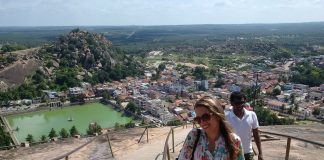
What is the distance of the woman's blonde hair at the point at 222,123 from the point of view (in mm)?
1678

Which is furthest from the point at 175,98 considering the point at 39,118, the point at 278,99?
the point at 39,118

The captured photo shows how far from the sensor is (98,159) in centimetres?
554

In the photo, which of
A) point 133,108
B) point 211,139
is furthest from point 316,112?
point 211,139

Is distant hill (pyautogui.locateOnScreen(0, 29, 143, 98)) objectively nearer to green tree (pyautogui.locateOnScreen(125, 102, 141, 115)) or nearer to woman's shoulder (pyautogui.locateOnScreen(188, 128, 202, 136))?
green tree (pyautogui.locateOnScreen(125, 102, 141, 115))

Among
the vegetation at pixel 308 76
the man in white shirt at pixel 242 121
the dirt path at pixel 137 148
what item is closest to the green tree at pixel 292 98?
the vegetation at pixel 308 76

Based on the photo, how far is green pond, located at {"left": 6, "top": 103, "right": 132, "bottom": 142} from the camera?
1081 inches

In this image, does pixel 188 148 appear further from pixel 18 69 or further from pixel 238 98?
pixel 18 69

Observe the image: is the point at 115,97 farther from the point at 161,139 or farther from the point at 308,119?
the point at 161,139

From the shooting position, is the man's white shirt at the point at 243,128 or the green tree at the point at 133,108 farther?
the green tree at the point at 133,108

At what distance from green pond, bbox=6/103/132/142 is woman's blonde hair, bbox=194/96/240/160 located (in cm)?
2514

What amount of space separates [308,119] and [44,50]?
3505 cm

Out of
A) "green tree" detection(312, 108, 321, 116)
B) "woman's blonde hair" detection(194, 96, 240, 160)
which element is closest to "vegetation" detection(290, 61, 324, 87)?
"green tree" detection(312, 108, 321, 116)

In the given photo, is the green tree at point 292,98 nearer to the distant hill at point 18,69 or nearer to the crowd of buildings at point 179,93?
the crowd of buildings at point 179,93

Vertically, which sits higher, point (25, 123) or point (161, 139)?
point (161, 139)
